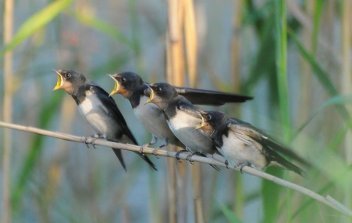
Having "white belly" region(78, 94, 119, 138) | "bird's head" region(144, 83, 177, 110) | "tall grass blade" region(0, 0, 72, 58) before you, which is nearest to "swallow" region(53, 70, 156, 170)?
"white belly" region(78, 94, 119, 138)

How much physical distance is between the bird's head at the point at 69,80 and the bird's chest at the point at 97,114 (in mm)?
115

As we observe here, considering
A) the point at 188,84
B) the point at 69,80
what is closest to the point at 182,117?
the point at 69,80

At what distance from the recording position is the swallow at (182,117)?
5.18 ft

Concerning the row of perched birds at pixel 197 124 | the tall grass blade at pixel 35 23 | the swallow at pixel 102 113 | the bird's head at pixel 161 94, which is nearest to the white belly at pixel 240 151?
the row of perched birds at pixel 197 124

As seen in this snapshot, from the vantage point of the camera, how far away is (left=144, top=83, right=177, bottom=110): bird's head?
159 centimetres

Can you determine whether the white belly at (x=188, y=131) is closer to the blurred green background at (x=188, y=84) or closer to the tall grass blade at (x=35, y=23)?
the blurred green background at (x=188, y=84)

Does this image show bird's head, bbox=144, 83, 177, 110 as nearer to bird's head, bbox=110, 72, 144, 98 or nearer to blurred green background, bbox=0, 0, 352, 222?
bird's head, bbox=110, 72, 144, 98

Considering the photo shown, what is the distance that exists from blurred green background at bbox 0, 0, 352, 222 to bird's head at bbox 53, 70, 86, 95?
5.1 inches

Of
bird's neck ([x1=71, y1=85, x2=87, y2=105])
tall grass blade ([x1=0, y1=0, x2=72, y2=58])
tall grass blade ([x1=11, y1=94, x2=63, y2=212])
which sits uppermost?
tall grass blade ([x1=0, y1=0, x2=72, y2=58])

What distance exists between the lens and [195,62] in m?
2.14

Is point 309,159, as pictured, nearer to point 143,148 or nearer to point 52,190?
point 143,148

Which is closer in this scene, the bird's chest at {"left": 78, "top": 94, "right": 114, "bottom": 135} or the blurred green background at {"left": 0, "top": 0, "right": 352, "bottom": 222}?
the blurred green background at {"left": 0, "top": 0, "right": 352, "bottom": 222}

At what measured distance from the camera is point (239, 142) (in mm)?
1620

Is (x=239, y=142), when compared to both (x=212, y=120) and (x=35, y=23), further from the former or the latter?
(x=35, y=23)
